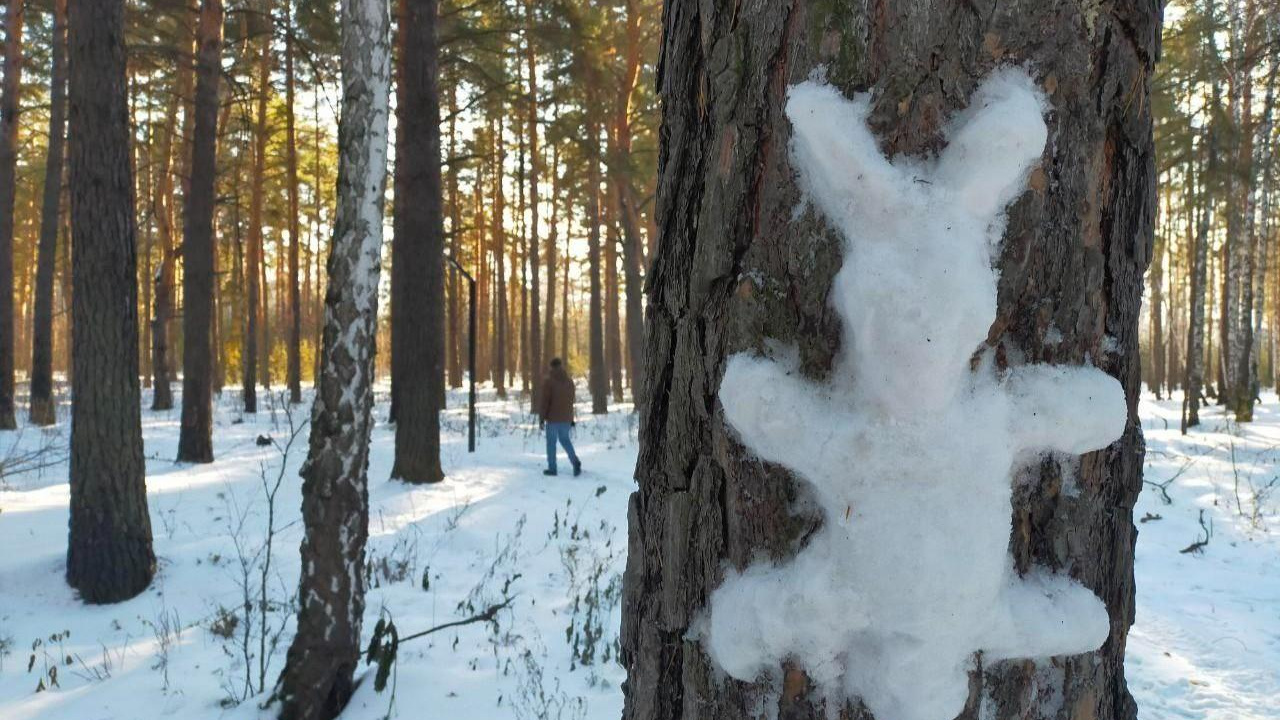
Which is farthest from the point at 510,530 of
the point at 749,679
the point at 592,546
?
the point at 749,679

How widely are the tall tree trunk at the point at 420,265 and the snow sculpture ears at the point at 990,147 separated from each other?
8.29m

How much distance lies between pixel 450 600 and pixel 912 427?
16.6 feet

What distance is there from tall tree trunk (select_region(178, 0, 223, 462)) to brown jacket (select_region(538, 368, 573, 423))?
4.53 metres

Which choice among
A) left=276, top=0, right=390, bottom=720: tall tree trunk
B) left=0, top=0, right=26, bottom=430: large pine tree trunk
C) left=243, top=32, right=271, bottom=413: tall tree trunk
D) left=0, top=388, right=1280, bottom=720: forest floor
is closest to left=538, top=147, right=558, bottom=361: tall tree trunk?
left=243, top=32, right=271, bottom=413: tall tree trunk

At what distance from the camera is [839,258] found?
916 millimetres

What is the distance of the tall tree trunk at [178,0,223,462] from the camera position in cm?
1021

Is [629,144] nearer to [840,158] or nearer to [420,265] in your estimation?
[420,265]

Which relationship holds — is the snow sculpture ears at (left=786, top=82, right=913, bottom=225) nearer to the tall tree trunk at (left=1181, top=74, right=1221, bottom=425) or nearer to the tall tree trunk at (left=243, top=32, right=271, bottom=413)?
the tall tree trunk at (left=1181, top=74, right=1221, bottom=425)

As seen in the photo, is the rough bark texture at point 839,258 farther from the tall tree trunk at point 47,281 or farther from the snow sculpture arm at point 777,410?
the tall tree trunk at point 47,281

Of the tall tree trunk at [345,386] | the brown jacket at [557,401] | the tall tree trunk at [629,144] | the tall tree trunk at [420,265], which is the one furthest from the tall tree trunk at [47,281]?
the tall tree trunk at [345,386]

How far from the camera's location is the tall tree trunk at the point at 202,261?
10.2m

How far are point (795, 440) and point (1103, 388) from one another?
40cm

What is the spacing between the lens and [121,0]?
542 centimetres

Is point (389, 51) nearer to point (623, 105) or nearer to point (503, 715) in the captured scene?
point (503, 715)
